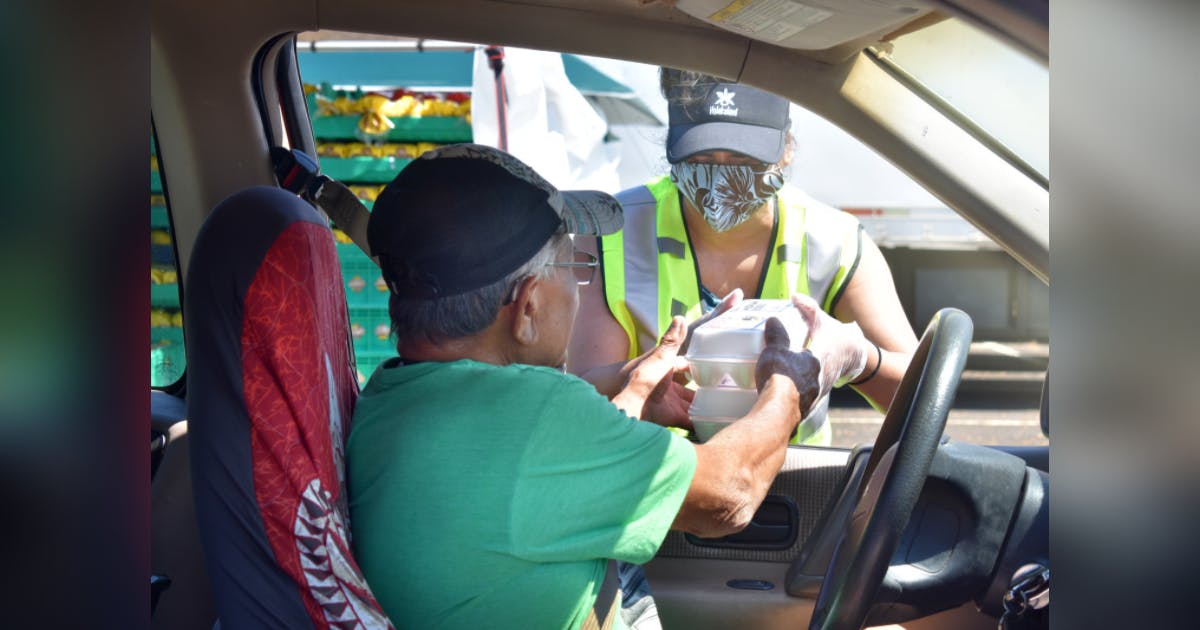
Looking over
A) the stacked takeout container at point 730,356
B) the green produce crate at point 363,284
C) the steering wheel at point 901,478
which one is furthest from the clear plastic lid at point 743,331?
the green produce crate at point 363,284

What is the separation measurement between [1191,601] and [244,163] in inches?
77.5

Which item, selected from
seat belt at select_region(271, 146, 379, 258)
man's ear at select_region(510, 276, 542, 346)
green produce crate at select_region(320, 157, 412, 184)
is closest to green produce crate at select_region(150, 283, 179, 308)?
seat belt at select_region(271, 146, 379, 258)

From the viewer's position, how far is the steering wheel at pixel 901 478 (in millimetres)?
1773

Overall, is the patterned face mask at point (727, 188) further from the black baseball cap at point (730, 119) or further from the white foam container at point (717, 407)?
the white foam container at point (717, 407)

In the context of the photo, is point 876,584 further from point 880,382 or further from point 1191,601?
point 1191,601

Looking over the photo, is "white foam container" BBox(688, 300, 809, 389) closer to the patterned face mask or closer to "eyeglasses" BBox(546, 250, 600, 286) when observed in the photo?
"eyeglasses" BBox(546, 250, 600, 286)

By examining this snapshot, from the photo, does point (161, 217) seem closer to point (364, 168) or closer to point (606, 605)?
point (606, 605)

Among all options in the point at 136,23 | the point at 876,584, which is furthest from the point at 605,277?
the point at 136,23

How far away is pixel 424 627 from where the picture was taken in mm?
1569

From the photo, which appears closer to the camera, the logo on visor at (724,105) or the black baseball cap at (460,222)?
the black baseball cap at (460,222)

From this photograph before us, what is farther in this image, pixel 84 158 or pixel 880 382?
pixel 880 382

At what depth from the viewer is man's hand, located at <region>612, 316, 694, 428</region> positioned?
6.79 feet

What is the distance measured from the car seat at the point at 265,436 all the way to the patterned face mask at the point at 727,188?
54.8 inches

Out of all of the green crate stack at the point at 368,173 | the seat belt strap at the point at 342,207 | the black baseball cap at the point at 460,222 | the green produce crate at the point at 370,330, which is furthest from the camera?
the green produce crate at the point at 370,330
